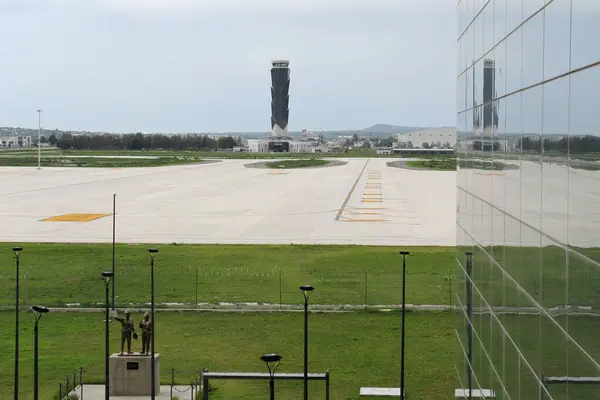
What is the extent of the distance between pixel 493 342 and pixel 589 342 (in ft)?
22.0

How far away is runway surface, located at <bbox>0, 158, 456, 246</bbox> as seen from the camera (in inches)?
2398

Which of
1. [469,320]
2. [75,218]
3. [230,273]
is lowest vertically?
[230,273]

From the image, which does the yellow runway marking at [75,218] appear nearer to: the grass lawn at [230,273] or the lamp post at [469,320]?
the grass lawn at [230,273]

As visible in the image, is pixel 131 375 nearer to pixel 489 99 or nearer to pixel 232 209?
pixel 489 99

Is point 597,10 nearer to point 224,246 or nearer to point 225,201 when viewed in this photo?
point 224,246

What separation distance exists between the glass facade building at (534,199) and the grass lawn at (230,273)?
70.4ft

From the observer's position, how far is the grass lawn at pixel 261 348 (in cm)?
2698

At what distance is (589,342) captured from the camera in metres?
9.45

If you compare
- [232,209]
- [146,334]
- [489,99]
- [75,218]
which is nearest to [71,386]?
[146,334]

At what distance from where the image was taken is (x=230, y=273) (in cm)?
4612

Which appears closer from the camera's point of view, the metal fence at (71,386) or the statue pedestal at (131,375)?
the metal fence at (71,386)

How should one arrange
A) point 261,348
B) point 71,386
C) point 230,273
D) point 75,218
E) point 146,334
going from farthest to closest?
point 75,218, point 230,273, point 261,348, point 71,386, point 146,334

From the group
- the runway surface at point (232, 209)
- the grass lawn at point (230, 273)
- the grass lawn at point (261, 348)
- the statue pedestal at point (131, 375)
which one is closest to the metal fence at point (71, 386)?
Result: the grass lawn at point (261, 348)

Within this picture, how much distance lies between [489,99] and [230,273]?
31022 millimetres
